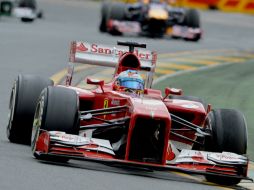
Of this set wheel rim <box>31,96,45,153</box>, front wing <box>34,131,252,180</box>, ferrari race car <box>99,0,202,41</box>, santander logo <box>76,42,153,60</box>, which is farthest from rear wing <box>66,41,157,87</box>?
ferrari race car <box>99,0,202,41</box>

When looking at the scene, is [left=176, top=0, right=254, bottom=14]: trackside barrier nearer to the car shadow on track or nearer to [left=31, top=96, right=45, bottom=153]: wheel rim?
[left=31, top=96, right=45, bottom=153]: wheel rim

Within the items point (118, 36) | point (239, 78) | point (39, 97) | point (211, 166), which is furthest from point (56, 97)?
point (118, 36)

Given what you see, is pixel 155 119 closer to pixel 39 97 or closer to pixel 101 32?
pixel 39 97

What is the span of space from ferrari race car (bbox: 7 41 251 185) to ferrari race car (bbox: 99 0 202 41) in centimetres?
1987

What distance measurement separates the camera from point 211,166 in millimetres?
12750

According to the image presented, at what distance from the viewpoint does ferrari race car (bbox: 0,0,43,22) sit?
1471 inches

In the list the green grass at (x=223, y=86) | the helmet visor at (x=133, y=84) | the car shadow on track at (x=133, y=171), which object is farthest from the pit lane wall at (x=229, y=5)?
the car shadow on track at (x=133, y=171)

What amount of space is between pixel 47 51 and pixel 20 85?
47.5ft

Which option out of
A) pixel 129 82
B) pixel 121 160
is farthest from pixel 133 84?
pixel 121 160

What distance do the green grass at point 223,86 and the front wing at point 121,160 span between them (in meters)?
4.76

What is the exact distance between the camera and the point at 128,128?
501 inches

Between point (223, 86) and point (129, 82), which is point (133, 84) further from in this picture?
point (223, 86)

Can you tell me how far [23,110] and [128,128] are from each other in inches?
68.7

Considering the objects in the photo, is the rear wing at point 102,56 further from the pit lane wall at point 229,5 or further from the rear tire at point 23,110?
the pit lane wall at point 229,5
